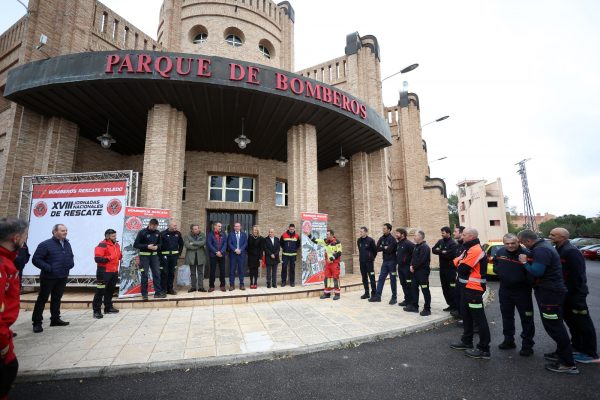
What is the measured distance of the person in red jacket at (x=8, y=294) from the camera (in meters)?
2.07

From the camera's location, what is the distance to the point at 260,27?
13602 mm

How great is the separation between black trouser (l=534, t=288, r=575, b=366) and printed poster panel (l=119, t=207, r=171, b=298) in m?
7.92

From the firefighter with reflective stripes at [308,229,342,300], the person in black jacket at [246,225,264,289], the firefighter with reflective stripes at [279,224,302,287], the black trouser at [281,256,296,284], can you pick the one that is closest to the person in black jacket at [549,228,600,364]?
the firefighter with reflective stripes at [308,229,342,300]

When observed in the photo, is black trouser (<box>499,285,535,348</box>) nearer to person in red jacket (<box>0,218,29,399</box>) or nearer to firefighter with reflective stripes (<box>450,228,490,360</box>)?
firefighter with reflective stripes (<box>450,228,490,360</box>)

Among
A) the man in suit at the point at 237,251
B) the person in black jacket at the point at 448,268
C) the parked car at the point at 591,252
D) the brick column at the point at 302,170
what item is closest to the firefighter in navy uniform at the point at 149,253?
the man in suit at the point at 237,251

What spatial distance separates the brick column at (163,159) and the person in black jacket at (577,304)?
8.80 metres

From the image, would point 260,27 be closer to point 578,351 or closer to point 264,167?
point 264,167

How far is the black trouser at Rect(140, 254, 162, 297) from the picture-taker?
22.2ft

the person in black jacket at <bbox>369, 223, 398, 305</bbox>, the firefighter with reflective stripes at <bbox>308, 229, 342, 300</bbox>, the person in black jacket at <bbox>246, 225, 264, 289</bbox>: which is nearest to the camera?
the person in black jacket at <bbox>369, 223, 398, 305</bbox>

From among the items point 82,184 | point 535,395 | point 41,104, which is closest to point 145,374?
point 535,395

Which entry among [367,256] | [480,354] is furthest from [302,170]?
[480,354]

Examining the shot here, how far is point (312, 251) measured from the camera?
907 centimetres

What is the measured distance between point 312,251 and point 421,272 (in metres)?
3.73

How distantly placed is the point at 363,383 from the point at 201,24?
48.9ft
